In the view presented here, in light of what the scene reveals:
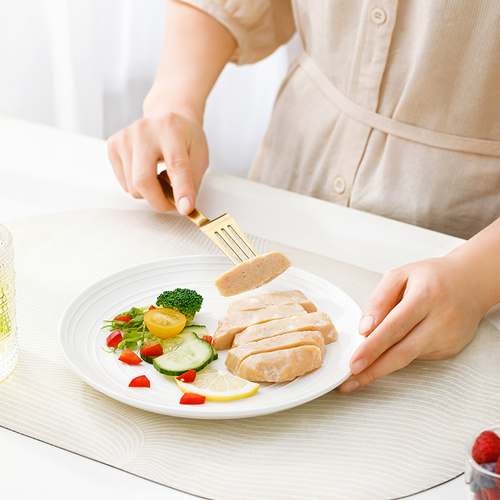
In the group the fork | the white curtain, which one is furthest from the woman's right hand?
the white curtain

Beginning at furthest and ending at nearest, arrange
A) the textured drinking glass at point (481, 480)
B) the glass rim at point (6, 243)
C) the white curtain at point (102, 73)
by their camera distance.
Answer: the white curtain at point (102, 73), the glass rim at point (6, 243), the textured drinking glass at point (481, 480)

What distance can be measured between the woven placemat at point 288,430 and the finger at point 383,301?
0.33ft

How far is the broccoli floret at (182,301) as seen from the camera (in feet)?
3.56

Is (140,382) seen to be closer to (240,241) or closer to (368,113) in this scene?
(240,241)

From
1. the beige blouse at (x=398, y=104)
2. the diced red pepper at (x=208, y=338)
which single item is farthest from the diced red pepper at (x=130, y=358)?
the beige blouse at (x=398, y=104)

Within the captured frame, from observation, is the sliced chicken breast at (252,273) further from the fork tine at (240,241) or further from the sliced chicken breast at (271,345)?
the sliced chicken breast at (271,345)

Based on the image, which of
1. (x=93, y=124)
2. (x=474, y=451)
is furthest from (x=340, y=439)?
(x=93, y=124)

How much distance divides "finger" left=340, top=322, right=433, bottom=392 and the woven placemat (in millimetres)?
31

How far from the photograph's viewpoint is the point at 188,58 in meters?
1.72

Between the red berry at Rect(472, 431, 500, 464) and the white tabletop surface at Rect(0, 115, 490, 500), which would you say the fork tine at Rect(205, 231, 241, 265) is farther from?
the red berry at Rect(472, 431, 500, 464)

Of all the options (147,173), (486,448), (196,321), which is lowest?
(196,321)

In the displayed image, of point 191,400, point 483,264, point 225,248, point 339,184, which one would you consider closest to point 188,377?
point 191,400

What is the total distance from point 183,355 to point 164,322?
97 millimetres

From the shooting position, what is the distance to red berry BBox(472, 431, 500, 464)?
65 cm
